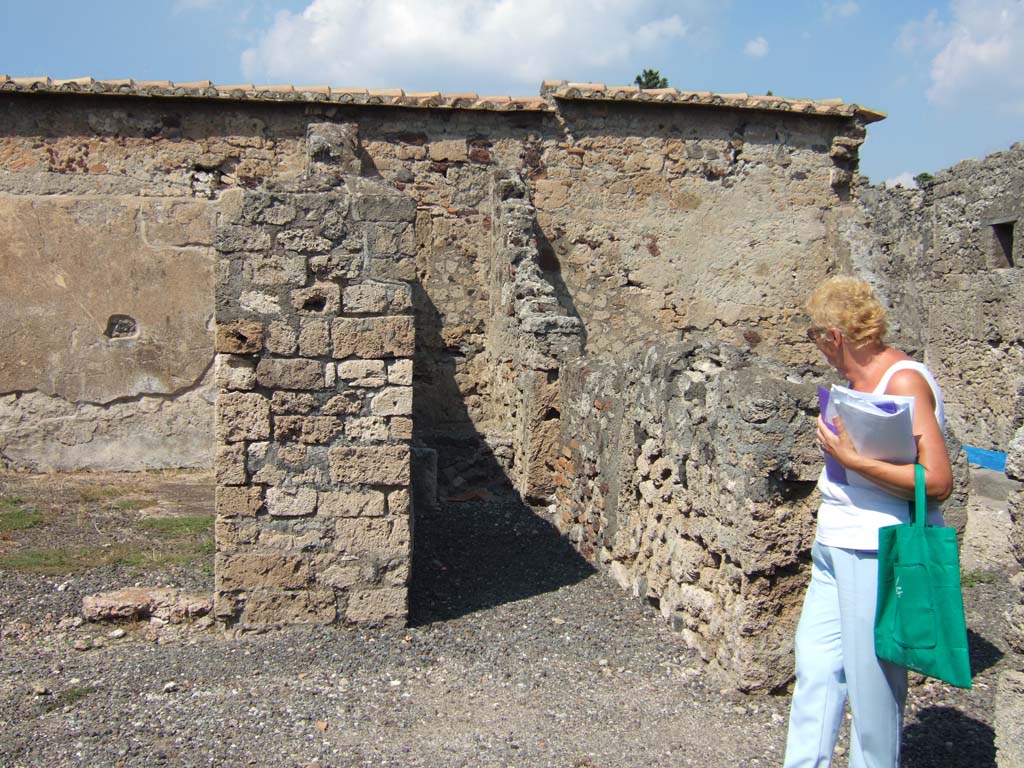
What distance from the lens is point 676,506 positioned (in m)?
4.93

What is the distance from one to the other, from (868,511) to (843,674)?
1.75 ft

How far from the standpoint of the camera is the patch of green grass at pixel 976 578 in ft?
18.7

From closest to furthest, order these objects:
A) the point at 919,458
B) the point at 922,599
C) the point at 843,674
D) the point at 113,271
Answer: the point at 922,599, the point at 919,458, the point at 843,674, the point at 113,271

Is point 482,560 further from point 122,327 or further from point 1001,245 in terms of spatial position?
point 1001,245

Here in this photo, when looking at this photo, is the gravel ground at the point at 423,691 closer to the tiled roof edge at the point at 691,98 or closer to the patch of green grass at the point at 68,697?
the patch of green grass at the point at 68,697

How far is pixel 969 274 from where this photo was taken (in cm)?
1104

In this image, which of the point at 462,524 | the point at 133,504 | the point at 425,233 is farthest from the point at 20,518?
the point at 425,233

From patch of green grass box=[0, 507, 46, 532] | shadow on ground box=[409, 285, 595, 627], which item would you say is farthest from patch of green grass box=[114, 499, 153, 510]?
shadow on ground box=[409, 285, 595, 627]

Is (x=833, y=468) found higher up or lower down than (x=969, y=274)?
lower down

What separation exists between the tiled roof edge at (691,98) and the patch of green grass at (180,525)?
17.1 ft

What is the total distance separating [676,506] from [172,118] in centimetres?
646

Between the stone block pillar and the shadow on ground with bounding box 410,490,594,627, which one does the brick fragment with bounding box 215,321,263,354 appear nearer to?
the stone block pillar

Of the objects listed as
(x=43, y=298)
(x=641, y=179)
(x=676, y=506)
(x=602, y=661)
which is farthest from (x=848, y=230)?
(x=43, y=298)

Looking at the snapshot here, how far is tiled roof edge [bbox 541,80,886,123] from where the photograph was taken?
9203 mm
